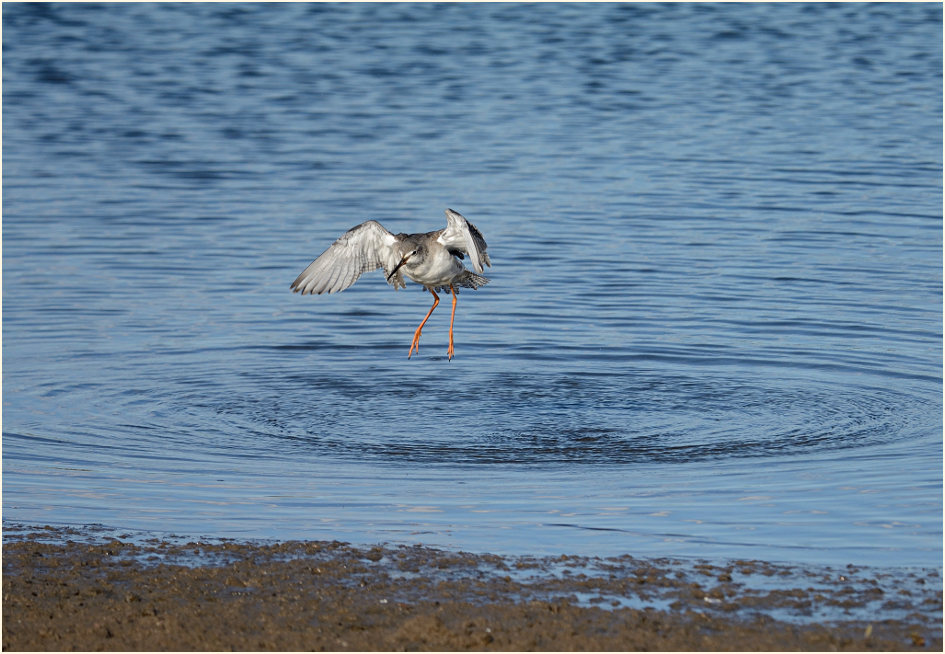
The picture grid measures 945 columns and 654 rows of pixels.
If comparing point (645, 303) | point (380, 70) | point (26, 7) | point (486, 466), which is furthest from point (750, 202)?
point (26, 7)

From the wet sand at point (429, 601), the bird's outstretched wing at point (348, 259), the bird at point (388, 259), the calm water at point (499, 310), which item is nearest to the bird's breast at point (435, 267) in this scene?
the bird at point (388, 259)

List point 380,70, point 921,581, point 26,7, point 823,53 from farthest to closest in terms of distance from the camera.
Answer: point 26,7
point 823,53
point 380,70
point 921,581

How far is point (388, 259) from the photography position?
10430mm

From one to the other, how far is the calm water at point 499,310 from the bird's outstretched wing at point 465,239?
51.4 inches

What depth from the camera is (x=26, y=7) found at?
136 ft

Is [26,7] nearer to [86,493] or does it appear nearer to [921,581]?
[86,493]

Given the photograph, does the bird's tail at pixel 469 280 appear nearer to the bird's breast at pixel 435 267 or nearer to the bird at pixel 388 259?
the bird at pixel 388 259

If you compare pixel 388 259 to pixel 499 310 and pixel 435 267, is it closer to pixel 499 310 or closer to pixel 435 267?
pixel 435 267

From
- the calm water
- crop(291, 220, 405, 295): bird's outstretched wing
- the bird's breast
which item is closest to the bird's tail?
the bird's breast

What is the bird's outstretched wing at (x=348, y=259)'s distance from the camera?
10.3 m

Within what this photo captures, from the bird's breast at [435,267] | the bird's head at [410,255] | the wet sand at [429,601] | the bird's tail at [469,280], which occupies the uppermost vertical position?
the bird's head at [410,255]

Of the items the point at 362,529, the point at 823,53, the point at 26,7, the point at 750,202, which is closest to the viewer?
the point at 362,529

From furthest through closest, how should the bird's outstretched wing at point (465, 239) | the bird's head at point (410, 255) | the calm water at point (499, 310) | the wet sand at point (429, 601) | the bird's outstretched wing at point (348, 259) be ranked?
the bird's outstretched wing at point (348, 259) < the bird's head at point (410, 255) < the bird's outstretched wing at point (465, 239) < the calm water at point (499, 310) < the wet sand at point (429, 601)

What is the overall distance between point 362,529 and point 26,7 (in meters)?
37.7
